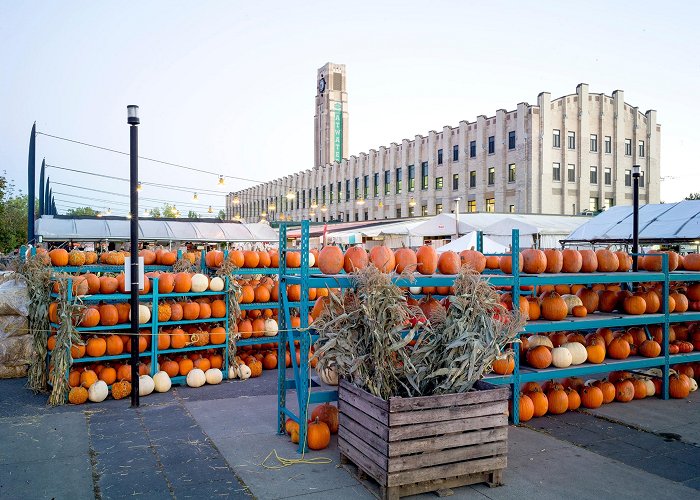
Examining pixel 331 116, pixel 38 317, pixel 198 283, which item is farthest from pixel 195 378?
pixel 331 116

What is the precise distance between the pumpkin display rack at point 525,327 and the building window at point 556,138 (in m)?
35.3

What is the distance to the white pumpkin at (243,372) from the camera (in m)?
10.1

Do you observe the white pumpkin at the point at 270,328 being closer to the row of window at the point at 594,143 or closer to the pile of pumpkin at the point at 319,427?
the pile of pumpkin at the point at 319,427

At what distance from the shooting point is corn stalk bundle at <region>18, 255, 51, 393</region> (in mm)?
8945

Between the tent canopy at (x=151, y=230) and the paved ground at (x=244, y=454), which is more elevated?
the tent canopy at (x=151, y=230)

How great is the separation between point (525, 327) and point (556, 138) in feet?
128

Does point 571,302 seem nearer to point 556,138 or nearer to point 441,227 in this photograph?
point 441,227

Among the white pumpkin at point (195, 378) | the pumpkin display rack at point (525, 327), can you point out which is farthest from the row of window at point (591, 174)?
the white pumpkin at point (195, 378)

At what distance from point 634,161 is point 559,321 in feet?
146

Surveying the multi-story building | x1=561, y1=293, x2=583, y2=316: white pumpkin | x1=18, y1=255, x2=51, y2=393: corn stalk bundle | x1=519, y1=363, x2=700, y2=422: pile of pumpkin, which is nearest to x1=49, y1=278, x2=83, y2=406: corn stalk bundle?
x1=18, y1=255, x2=51, y2=393: corn stalk bundle

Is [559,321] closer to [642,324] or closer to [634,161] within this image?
[642,324]

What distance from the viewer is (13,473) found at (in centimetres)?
557

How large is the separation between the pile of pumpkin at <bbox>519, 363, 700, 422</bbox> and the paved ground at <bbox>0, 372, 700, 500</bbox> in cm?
A: 18

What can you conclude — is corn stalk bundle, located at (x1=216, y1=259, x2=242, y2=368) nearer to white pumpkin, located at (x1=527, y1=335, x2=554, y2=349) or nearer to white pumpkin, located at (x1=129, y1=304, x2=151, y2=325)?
white pumpkin, located at (x1=129, y1=304, x2=151, y2=325)
